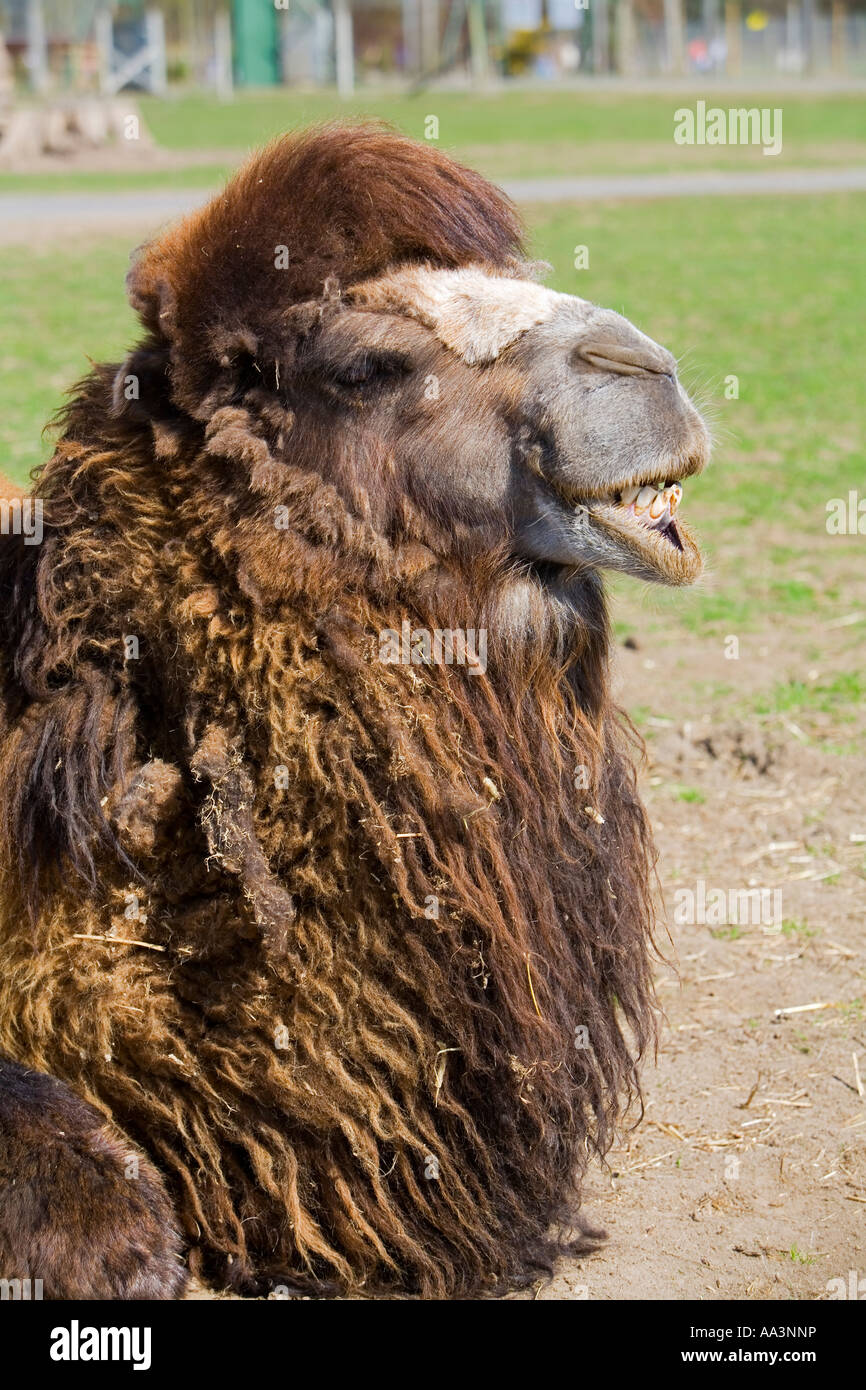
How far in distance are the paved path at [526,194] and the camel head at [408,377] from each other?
17.4m

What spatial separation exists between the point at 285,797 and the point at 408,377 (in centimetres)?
82

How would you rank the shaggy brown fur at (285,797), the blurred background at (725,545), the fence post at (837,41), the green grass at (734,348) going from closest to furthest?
the shaggy brown fur at (285,797), the blurred background at (725,545), the green grass at (734,348), the fence post at (837,41)

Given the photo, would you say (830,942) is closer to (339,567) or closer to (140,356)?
(339,567)

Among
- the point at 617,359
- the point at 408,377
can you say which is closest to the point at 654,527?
the point at 617,359

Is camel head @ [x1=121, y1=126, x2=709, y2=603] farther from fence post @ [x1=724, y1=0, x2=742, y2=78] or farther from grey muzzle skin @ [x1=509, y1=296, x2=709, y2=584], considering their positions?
fence post @ [x1=724, y1=0, x2=742, y2=78]

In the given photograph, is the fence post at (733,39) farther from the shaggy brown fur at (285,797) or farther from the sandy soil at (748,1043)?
the shaggy brown fur at (285,797)

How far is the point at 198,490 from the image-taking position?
9.94 feet

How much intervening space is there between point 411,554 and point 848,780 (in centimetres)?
310

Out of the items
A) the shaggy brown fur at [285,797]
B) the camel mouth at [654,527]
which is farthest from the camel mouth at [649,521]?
the shaggy brown fur at [285,797]

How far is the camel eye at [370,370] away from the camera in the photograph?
120 inches

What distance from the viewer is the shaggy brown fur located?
3.01 meters

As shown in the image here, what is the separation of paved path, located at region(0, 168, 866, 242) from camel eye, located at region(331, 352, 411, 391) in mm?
17490

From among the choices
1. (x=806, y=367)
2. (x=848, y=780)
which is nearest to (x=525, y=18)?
(x=806, y=367)

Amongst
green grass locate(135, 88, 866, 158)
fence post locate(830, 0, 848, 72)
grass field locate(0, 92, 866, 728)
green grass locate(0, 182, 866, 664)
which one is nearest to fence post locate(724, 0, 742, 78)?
fence post locate(830, 0, 848, 72)
